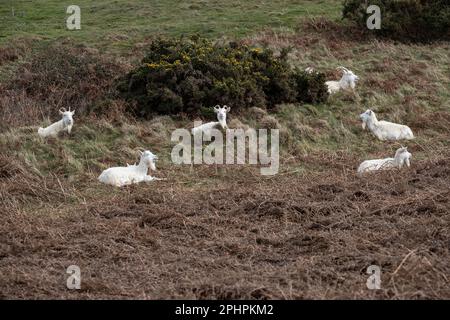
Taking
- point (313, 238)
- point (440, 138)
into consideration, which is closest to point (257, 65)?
point (440, 138)

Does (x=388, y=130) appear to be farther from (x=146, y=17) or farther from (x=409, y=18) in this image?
(x=146, y=17)

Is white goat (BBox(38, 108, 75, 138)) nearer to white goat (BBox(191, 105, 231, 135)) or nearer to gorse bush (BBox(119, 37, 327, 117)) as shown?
gorse bush (BBox(119, 37, 327, 117))

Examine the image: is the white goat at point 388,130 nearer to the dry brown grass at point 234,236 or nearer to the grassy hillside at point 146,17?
the dry brown grass at point 234,236

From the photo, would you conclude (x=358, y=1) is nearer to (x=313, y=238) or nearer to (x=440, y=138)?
(x=440, y=138)

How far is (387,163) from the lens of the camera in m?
11.9

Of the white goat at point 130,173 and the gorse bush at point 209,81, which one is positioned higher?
the gorse bush at point 209,81

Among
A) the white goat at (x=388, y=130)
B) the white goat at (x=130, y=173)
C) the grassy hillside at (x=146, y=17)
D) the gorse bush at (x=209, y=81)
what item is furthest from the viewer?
the grassy hillside at (x=146, y=17)

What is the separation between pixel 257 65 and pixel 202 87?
6.06 ft

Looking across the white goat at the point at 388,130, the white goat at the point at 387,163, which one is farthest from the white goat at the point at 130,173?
the white goat at the point at 388,130

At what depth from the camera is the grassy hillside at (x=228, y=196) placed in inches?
282

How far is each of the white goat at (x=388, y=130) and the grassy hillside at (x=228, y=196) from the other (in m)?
0.24

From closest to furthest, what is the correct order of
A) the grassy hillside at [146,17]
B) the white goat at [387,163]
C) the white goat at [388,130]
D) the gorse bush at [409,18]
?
the white goat at [387,163]
the white goat at [388,130]
the gorse bush at [409,18]
the grassy hillside at [146,17]

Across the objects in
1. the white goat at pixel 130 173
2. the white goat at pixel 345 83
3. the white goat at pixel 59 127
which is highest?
the white goat at pixel 345 83

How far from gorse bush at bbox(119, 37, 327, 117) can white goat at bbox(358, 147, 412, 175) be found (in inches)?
181
